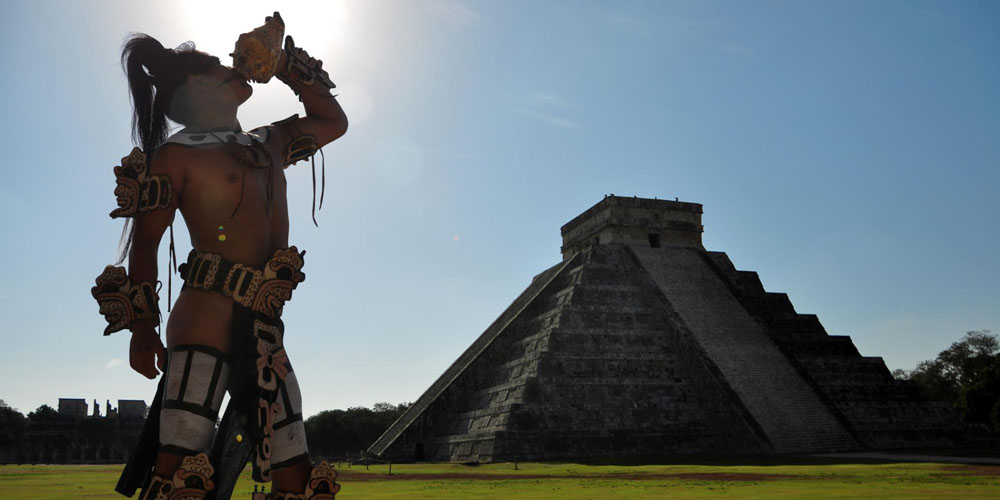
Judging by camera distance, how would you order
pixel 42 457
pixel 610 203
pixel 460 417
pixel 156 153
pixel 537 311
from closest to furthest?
pixel 156 153 → pixel 460 417 → pixel 537 311 → pixel 610 203 → pixel 42 457

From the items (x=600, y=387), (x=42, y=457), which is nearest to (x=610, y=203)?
(x=600, y=387)

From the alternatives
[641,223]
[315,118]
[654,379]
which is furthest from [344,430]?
[315,118]

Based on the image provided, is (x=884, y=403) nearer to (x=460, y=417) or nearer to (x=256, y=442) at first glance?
(x=460, y=417)

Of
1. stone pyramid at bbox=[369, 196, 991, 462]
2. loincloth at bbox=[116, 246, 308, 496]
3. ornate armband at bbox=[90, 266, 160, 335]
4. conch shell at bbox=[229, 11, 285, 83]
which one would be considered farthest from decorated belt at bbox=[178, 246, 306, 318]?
stone pyramid at bbox=[369, 196, 991, 462]

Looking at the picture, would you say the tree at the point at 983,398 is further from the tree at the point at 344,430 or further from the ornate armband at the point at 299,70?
the ornate armband at the point at 299,70

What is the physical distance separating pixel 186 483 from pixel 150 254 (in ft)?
4.14

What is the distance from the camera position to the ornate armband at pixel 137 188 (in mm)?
4008

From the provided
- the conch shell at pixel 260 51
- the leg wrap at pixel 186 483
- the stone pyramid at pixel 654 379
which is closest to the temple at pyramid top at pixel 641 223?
the stone pyramid at pixel 654 379

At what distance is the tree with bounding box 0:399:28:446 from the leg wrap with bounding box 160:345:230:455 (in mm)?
51428

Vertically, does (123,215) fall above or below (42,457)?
above

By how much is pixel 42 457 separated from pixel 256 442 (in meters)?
50.5

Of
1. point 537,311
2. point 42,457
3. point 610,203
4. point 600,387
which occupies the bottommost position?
point 42,457

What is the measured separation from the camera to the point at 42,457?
1797 inches

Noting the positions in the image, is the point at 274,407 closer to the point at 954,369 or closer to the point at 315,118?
the point at 315,118
